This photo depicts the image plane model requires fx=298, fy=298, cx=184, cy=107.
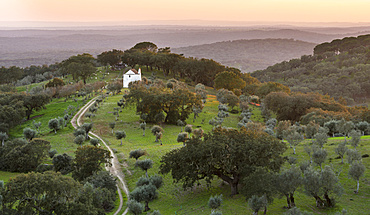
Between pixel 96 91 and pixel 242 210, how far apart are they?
292 ft

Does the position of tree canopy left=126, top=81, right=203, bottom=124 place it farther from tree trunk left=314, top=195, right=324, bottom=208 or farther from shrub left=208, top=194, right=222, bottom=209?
tree trunk left=314, top=195, right=324, bottom=208

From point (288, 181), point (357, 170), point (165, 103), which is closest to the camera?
point (288, 181)

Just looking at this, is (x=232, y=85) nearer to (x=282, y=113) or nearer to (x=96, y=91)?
(x=282, y=113)

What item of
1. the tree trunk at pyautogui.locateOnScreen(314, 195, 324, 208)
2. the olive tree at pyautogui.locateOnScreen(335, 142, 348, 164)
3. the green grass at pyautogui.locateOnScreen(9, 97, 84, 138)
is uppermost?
the olive tree at pyautogui.locateOnScreen(335, 142, 348, 164)

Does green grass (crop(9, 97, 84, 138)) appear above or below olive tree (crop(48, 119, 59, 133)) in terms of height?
below

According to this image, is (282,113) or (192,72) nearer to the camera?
(282,113)

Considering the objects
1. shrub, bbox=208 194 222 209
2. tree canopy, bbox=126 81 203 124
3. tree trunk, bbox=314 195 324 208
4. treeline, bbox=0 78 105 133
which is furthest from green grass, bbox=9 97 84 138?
tree trunk, bbox=314 195 324 208

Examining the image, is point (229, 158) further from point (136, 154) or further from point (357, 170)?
point (136, 154)

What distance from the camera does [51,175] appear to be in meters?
27.0

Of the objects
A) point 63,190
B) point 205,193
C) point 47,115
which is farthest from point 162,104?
point 63,190

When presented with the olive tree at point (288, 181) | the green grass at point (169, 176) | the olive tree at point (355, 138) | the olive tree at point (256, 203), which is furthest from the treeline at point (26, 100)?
the olive tree at point (355, 138)

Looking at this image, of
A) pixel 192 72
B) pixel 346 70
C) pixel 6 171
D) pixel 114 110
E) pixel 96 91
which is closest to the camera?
pixel 6 171

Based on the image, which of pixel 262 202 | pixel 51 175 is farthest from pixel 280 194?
pixel 51 175

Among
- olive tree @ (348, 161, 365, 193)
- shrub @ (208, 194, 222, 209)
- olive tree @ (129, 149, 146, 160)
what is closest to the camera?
shrub @ (208, 194, 222, 209)
